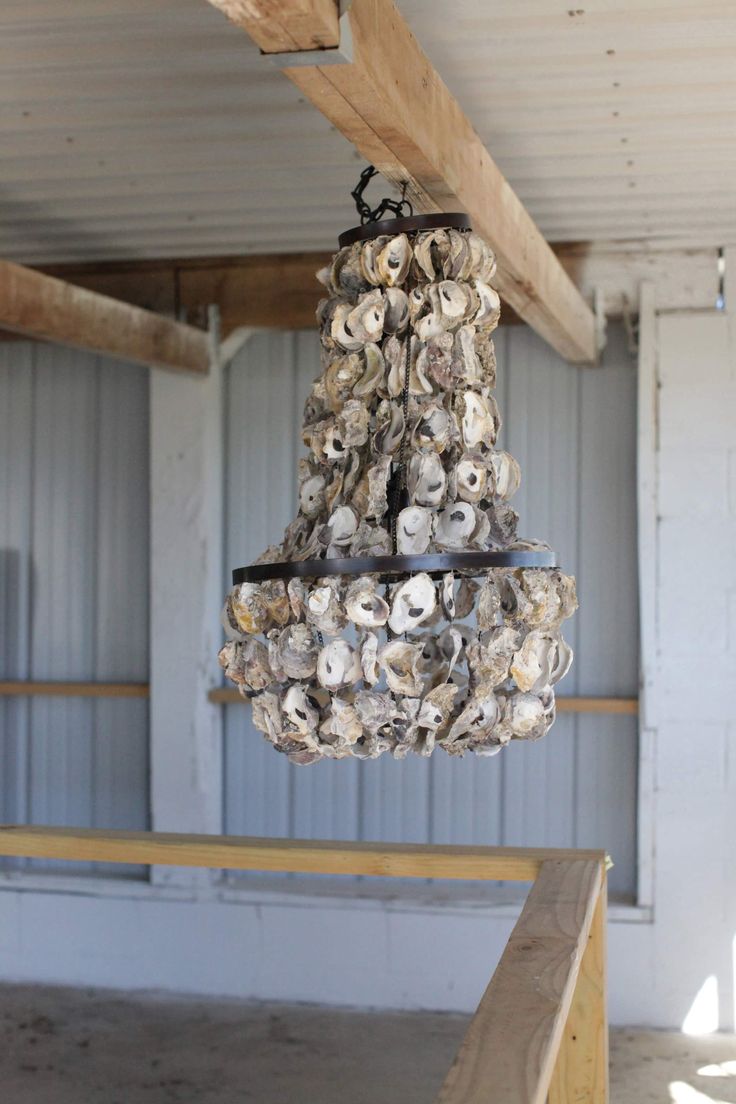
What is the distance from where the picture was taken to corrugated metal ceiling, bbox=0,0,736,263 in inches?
129

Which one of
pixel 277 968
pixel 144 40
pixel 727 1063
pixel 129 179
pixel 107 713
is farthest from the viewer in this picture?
pixel 107 713

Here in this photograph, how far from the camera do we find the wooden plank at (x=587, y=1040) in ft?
9.23

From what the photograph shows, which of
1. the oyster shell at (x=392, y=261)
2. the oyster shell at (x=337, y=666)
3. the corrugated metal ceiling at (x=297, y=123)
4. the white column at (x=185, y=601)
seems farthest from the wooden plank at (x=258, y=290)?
the oyster shell at (x=337, y=666)

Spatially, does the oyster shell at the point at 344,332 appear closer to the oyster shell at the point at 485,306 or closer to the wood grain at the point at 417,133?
the oyster shell at the point at 485,306

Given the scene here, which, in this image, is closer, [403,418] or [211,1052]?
[403,418]

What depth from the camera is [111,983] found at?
582 centimetres

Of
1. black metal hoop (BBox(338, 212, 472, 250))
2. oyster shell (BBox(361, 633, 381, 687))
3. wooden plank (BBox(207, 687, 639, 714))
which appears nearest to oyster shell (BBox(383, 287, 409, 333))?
black metal hoop (BBox(338, 212, 472, 250))

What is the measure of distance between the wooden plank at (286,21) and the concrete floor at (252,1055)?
3632 mm

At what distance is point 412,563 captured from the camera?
2.30 meters

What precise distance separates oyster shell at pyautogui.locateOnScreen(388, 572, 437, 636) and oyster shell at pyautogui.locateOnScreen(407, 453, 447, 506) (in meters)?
0.17

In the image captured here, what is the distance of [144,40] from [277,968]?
3860 mm

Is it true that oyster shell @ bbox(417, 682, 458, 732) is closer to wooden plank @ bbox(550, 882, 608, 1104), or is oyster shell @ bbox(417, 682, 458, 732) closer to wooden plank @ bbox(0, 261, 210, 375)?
wooden plank @ bbox(550, 882, 608, 1104)

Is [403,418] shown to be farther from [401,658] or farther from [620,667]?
[620,667]

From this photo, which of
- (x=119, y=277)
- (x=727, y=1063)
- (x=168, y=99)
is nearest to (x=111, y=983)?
(x=727, y=1063)
